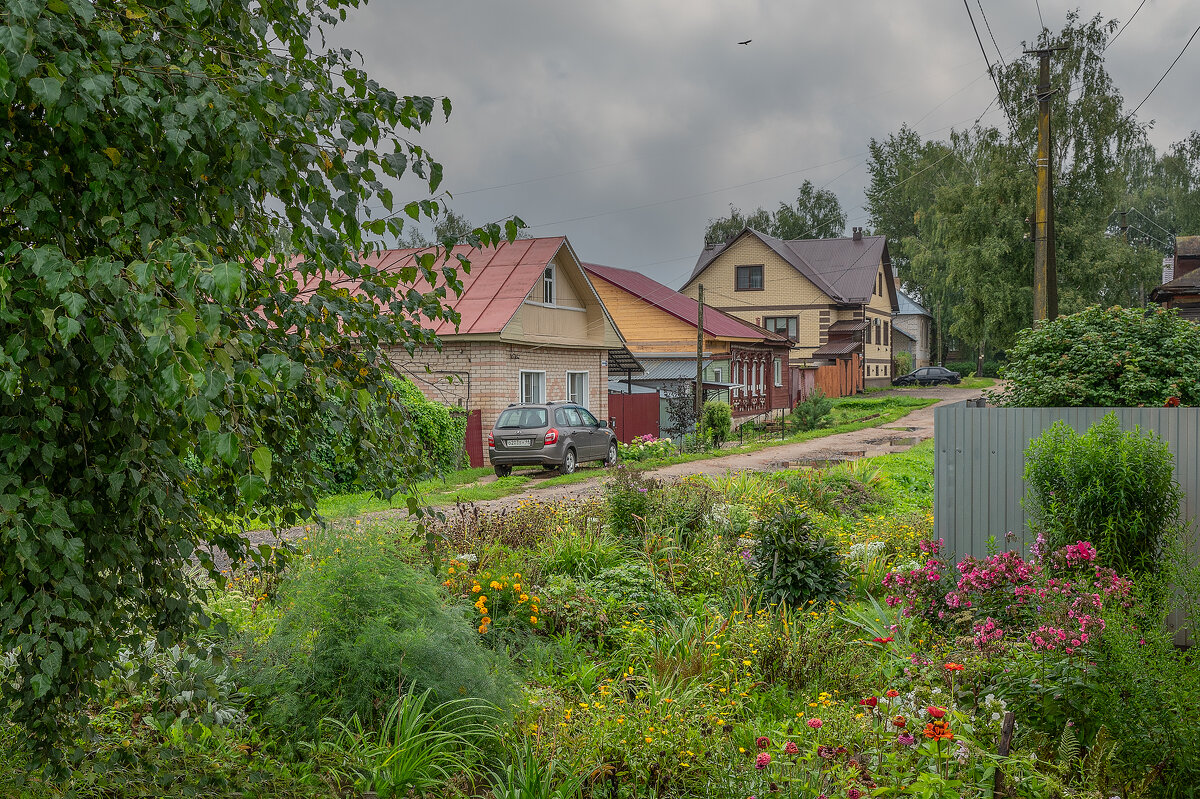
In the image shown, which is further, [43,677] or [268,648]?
[268,648]

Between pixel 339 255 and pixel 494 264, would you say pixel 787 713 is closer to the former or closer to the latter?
pixel 339 255

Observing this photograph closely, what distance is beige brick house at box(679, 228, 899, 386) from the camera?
44719 mm

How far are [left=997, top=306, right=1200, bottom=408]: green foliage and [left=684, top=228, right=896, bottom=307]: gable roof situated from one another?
3732 centimetres

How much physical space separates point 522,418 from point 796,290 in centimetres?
3024

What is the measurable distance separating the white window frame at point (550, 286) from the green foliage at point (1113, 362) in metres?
15.5

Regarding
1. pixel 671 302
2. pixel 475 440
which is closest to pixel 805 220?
pixel 671 302

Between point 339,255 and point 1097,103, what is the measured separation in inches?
1241

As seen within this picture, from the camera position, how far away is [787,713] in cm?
484

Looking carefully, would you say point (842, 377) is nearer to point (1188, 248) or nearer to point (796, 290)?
point (796, 290)

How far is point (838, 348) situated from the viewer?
45219 mm

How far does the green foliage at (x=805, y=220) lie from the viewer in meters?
64.2

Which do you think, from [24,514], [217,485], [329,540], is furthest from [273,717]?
[24,514]

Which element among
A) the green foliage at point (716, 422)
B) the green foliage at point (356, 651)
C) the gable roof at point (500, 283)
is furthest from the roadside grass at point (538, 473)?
the gable roof at point (500, 283)

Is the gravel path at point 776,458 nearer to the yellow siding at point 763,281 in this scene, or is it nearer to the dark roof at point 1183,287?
the dark roof at point 1183,287
